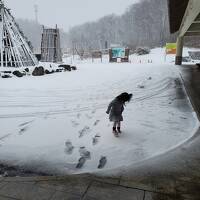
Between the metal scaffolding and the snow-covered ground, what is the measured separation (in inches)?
742

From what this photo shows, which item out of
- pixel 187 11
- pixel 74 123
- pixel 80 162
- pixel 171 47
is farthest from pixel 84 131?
pixel 171 47

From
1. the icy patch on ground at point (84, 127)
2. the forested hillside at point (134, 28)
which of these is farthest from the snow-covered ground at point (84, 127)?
the forested hillside at point (134, 28)

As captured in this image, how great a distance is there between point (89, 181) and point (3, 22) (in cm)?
2120

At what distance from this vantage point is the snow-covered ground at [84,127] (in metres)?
5.59

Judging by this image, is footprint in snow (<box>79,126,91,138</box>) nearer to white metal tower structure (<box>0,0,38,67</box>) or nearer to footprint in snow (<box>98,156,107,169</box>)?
footprint in snow (<box>98,156,107,169</box>)

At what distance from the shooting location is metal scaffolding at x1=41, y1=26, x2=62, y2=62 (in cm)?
3212

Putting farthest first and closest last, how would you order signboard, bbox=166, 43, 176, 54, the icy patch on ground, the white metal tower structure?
signboard, bbox=166, 43, 176, 54, the white metal tower structure, the icy patch on ground

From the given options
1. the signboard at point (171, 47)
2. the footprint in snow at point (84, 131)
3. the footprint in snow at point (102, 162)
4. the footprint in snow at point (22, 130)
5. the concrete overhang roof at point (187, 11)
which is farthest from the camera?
the signboard at point (171, 47)

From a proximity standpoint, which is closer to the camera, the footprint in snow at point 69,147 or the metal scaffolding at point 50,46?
the footprint in snow at point 69,147

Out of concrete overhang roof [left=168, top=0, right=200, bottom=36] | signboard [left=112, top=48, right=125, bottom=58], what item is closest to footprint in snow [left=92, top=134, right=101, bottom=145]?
concrete overhang roof [left=168, top=0, right=200, bottom=36]

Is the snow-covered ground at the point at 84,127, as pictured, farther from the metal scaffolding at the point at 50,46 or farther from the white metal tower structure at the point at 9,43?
the metal scaffolding at the point at 50,46

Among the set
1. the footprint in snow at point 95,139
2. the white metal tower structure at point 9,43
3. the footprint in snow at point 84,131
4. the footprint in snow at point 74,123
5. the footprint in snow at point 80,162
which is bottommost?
the footprint in snow at point 80,162

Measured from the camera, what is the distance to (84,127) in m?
7.75

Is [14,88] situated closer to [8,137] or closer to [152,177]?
[8,137]
